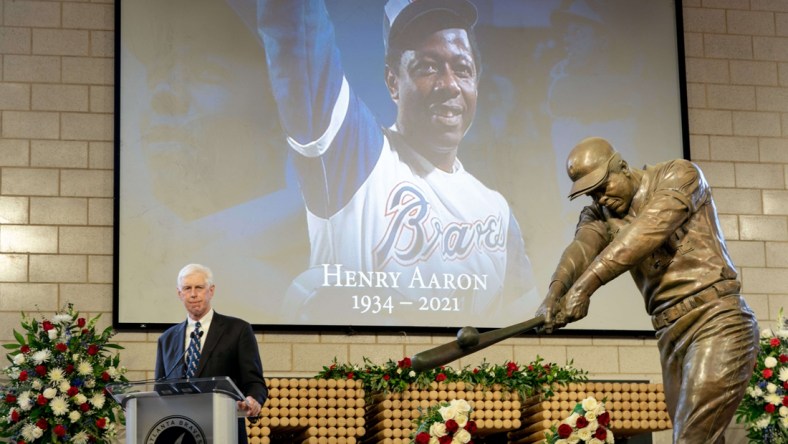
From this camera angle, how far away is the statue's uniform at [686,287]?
4.70m

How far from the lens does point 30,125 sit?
7980 millimetres

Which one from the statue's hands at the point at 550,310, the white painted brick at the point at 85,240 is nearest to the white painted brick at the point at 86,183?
the white painted brick at the point at 85,240

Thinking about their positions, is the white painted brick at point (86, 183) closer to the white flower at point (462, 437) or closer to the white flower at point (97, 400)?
the white flower at point (97, 400)

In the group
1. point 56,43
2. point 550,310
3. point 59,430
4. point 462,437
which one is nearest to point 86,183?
point 56,43

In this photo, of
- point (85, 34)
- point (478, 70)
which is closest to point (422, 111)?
point (478, 70)

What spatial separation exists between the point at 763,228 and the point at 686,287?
441cm

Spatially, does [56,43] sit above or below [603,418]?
above

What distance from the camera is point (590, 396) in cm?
730

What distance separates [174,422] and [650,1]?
19.3ft

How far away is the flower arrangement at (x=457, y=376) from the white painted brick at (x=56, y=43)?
2.81 m

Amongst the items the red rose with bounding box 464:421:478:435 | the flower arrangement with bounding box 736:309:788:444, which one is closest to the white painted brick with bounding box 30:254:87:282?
the red rose with bounding box 464:421:478:435

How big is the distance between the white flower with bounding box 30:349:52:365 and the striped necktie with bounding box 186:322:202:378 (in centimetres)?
141

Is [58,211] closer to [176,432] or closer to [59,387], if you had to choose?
[59,387]

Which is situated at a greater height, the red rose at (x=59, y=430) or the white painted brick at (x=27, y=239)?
the white painted brick at (x=27, y=239)
